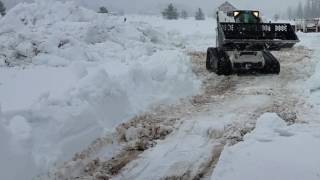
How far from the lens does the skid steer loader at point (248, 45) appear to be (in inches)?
618

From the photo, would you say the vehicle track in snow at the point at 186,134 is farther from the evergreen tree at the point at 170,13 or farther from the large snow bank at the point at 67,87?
the evergreen tree at the point at 170,13

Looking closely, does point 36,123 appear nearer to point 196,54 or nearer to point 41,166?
point 41,166

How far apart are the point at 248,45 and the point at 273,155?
29.7 ft

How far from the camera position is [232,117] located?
10.0 m

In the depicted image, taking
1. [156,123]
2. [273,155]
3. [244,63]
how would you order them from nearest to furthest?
[273,155] → [156,123] → [244,63]

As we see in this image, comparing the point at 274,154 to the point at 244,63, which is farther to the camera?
the point at 244,63

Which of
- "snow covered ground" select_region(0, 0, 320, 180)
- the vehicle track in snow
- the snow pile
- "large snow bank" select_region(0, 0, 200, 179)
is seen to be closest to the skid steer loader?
"snow covered ground" select_region(0, 0, 320, 180)

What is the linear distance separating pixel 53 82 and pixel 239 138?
439 centimetres

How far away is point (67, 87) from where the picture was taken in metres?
9.97

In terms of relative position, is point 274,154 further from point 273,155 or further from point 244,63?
point 244,63

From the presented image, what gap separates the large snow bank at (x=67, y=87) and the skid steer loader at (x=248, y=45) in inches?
53.3

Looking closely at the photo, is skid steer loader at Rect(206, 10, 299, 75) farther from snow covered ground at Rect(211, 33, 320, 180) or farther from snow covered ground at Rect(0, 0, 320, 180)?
snow covered ground at Rect(211, 33, 320, 180)

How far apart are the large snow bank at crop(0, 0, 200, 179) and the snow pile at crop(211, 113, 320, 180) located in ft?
7.43

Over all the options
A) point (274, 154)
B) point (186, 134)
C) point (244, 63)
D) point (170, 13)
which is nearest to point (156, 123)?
point (186, 134)
